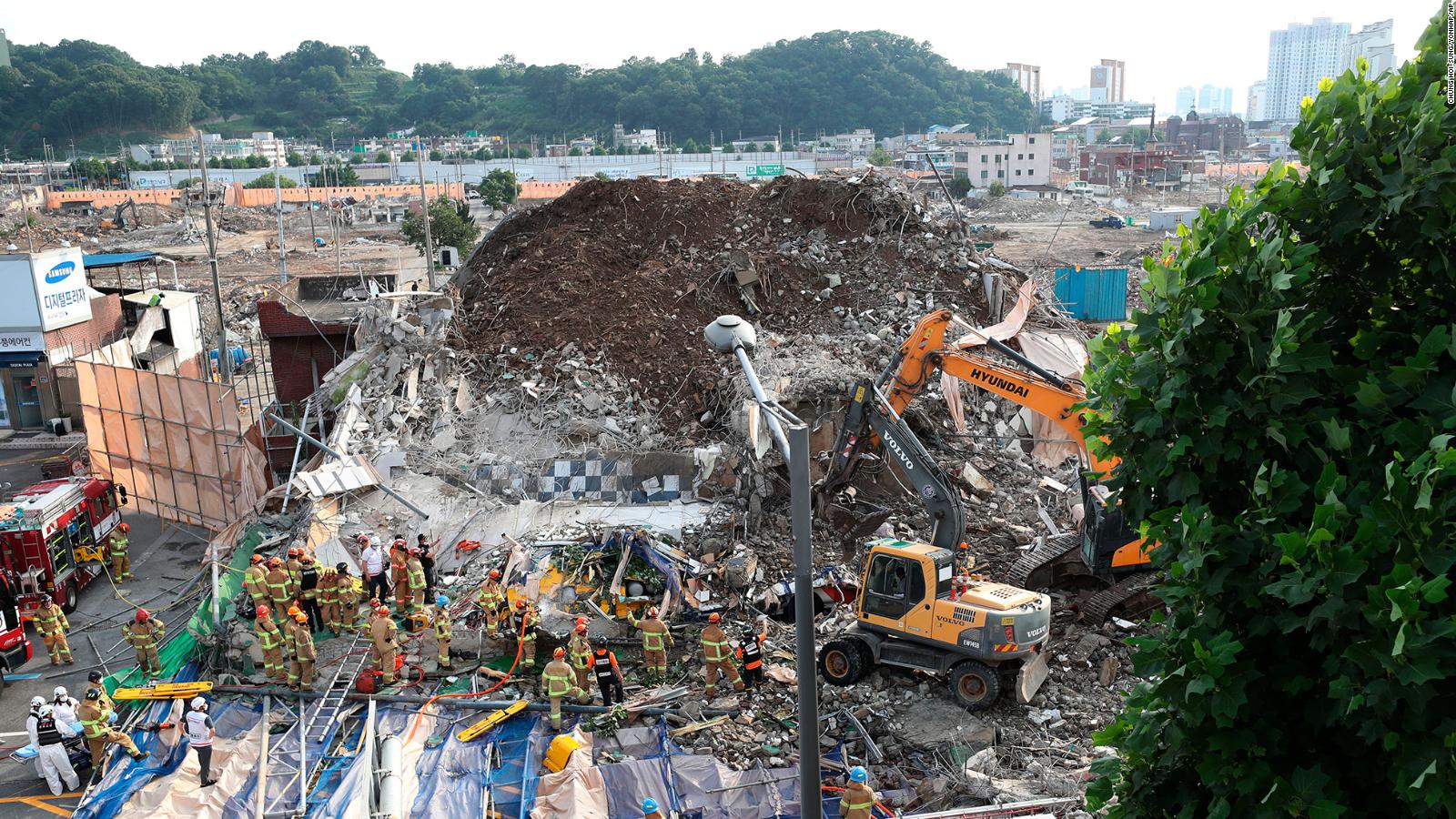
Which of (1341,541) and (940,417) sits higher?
(1341,541)

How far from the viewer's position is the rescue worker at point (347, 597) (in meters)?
→ 14.6

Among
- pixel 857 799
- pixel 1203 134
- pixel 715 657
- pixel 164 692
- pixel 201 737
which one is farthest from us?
pixel 1203 134

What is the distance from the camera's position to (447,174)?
98.6 m

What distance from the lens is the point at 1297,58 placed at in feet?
593

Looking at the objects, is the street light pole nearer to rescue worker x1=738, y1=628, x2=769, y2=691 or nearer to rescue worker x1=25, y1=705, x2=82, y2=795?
rescue worker x1=738, y1=628, x2=769, y2=691

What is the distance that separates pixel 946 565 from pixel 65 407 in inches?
990

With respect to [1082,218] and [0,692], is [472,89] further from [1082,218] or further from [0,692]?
[0,692]

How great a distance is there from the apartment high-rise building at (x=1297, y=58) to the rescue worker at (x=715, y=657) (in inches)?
6397

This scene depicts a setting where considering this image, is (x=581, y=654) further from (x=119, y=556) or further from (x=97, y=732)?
(x=119, y=556)

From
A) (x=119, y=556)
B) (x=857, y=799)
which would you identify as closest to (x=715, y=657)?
(x=857, y=799)

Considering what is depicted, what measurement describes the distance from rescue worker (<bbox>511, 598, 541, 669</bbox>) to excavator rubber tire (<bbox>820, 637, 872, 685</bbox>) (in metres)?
3.62

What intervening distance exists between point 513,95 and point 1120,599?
16167 cm

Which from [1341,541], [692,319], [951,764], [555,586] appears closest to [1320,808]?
[1341,541]

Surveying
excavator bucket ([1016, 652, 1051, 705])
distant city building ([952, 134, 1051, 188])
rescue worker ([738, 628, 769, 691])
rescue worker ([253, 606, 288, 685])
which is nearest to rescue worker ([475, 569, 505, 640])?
rescue worker ([253, 606, 288, 685])
